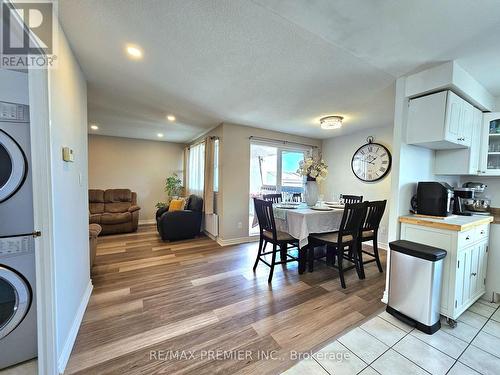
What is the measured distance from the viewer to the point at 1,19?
3.55ft

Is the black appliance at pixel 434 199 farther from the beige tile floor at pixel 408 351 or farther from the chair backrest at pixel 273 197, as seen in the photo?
the chair backrest at pixel 273 197

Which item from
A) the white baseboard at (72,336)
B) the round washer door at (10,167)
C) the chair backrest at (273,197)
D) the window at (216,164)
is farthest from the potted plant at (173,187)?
the round washer door at (10,167)

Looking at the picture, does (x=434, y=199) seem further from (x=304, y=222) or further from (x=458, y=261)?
(x=304, y=222)

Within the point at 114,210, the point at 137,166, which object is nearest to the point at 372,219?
the point at 114,210

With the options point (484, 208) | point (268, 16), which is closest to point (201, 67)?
point (268, 16)

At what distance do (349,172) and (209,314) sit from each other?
13.2 feet

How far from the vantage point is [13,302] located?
1.35 m

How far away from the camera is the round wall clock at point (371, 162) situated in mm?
3932

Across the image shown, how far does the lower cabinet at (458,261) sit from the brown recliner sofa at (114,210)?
16.7 feet

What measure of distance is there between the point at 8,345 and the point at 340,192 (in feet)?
16.9

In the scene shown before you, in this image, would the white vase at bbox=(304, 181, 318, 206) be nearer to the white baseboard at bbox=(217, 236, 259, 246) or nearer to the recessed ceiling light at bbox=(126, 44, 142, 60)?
the white baseboard at bbox=(217, 236, 259, 246)

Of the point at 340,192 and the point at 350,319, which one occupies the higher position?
the point at 340,192

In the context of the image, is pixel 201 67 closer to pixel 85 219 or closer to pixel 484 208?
pixel 85 219

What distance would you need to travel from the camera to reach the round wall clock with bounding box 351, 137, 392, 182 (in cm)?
393
